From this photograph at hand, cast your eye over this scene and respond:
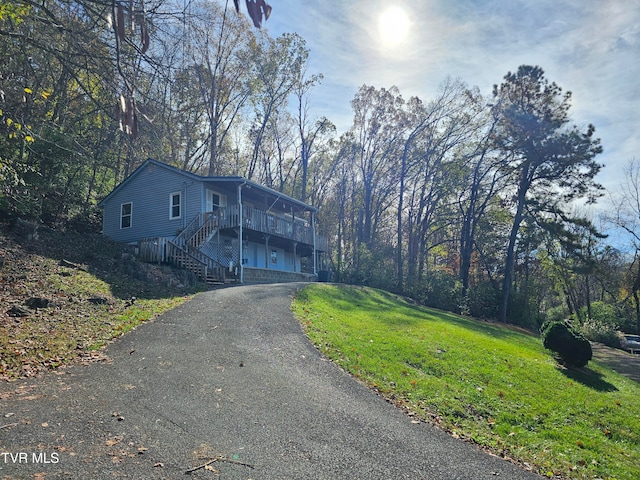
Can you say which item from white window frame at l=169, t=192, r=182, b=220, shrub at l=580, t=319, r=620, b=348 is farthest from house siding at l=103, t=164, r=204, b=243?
shrub at l=580, t=319, r=620, b=348

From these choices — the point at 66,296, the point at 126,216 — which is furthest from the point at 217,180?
the point at 66,296

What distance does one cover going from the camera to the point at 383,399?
673 centimetres

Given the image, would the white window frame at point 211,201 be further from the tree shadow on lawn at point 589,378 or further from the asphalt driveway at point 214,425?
the tree shadow on lawn at point 589,378

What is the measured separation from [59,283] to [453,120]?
33.8 metres

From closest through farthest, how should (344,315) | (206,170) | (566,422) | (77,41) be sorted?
(77,41)
(566,422)
(344,315)
(206,170)

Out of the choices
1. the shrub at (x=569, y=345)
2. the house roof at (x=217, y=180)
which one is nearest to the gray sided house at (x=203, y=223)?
the house roof at (x=217, y=180)

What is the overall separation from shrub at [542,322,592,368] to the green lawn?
362 mm

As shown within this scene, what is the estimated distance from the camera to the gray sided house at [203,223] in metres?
18.8

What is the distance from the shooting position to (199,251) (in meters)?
18.9

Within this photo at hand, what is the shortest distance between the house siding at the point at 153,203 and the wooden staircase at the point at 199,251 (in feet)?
4.43

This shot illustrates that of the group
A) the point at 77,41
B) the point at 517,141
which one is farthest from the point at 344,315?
the point at 517,141

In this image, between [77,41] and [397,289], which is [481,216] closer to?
[397,289]

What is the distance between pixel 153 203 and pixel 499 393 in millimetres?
21707

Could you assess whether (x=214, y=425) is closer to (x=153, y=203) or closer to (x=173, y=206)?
(x=173, y=206)
